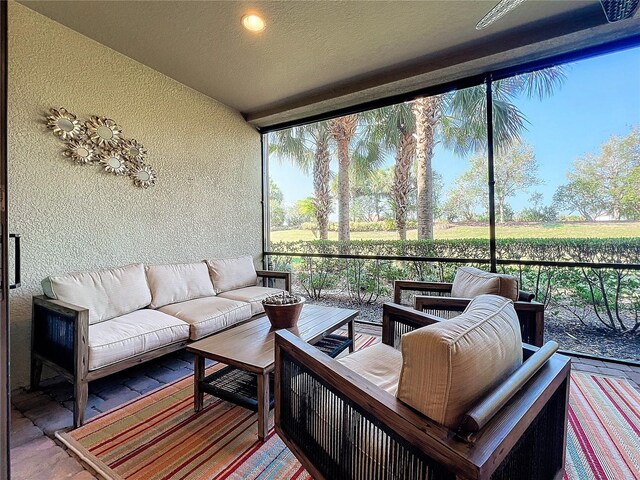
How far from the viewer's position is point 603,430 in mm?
1724

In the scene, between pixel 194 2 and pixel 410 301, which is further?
pixel 410 301

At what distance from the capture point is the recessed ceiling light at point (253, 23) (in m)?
2.30

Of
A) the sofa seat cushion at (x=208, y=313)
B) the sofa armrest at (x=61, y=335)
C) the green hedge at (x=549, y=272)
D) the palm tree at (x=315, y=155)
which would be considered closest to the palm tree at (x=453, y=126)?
the green hedge at (x=549, y=272)

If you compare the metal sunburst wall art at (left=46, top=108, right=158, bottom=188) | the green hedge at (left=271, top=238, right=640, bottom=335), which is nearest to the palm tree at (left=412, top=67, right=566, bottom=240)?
the green hedge at (left=271, top=238, right=640, bottom=335)

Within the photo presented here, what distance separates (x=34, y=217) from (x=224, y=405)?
6.63 feet

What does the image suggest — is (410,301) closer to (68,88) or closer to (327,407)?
(327,407)

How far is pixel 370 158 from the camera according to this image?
499 centimetres

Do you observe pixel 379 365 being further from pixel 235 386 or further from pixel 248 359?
pixel 235 386

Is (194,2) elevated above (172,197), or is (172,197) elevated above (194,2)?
(194,2)

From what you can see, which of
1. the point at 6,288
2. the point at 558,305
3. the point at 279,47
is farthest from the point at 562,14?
the point at 6,288

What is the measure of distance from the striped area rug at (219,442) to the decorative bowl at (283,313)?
592mm

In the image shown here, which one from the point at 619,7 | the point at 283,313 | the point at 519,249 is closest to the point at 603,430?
the point at 519,249

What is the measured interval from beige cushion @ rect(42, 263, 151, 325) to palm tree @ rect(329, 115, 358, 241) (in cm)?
303

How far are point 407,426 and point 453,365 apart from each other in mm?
214
